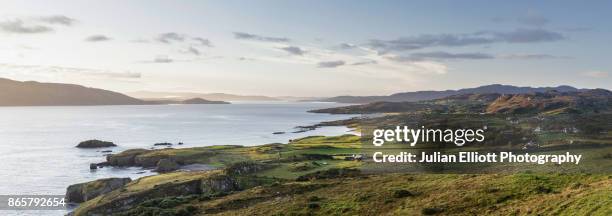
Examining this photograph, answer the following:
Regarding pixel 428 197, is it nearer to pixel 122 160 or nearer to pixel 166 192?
pixel 166 192

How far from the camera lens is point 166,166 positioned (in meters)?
103

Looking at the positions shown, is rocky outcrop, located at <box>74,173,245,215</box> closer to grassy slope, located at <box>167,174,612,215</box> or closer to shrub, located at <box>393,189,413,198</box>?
grassy slope, located at <box>167,174,612,215</box>

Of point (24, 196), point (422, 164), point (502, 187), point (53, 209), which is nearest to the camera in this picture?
point (502, 187)

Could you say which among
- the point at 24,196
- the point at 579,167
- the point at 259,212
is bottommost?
the point at 24,196

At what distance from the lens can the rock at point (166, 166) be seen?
102 metres

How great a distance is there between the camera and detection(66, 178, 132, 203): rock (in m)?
69.2

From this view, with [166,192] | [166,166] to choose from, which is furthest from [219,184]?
[166,166]

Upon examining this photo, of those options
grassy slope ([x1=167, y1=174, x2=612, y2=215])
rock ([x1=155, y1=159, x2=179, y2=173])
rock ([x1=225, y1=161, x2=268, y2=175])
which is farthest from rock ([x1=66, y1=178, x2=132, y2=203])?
rock ([x1=155, y1=159, x2=179, y2=173])

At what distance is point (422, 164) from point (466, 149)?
17.1ft

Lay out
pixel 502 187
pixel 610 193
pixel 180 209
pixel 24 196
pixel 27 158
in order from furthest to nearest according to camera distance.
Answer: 1. pixel 27 158
2. pixel 24 196
3. pixel 180 209
4. pixel 502 187
5. pixel 610 193

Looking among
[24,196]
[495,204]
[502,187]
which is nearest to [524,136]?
[502,187]

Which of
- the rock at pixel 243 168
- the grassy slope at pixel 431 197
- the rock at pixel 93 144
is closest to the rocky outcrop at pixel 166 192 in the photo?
the rock at pixel 243 168

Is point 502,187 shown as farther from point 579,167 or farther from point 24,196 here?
point 24,196

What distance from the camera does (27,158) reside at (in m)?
129
